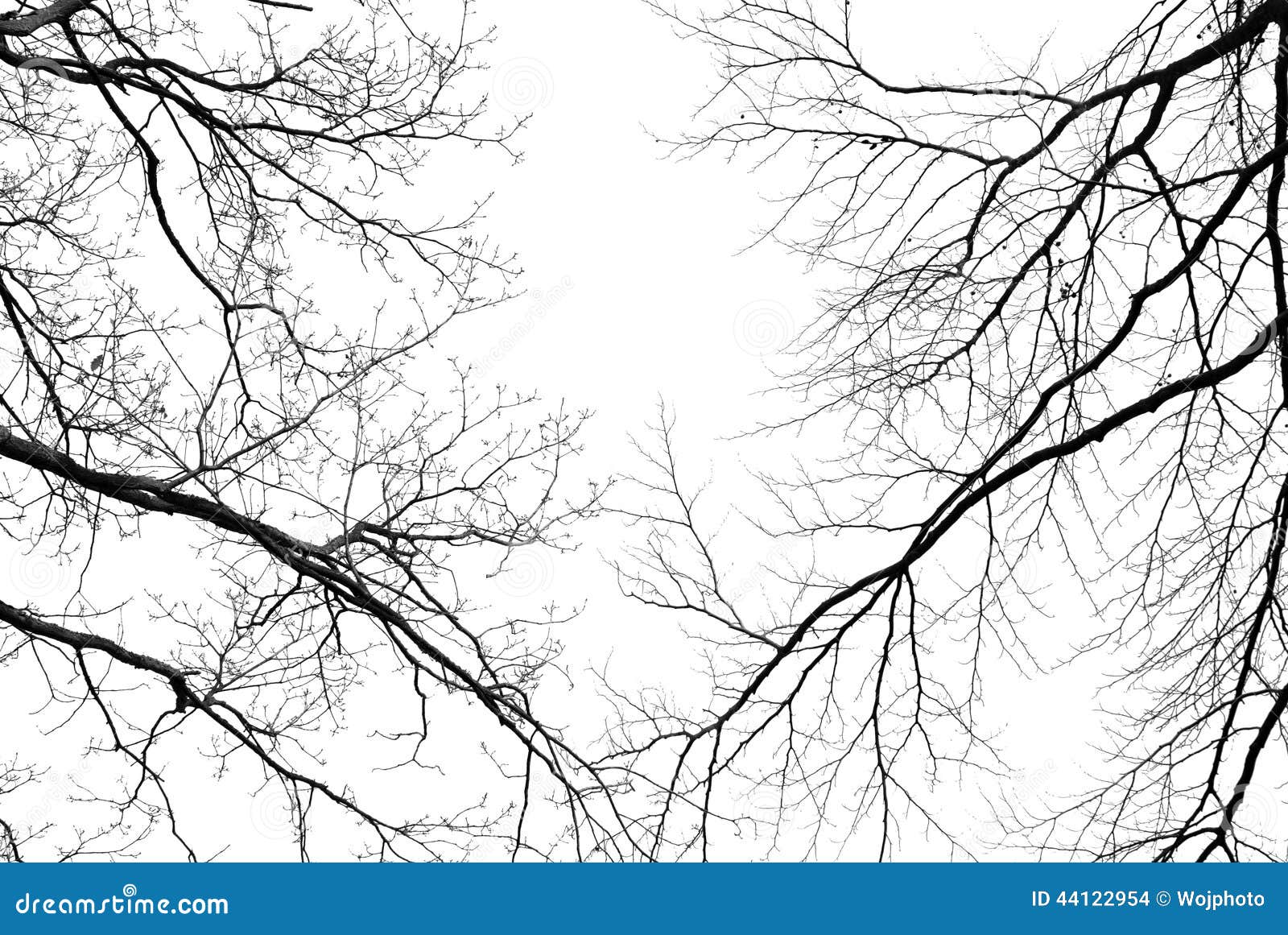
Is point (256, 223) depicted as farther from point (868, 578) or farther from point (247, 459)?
point (868, 578)

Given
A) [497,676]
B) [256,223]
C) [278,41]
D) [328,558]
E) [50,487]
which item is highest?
[278,41]

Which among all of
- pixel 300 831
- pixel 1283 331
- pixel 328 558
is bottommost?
pixel 300 831

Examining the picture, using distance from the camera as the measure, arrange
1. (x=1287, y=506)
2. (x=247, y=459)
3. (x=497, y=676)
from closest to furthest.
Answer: (x=247, y=459) < (x=497, y=676) < (x=1287, y=506)

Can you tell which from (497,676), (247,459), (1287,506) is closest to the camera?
(247,459)

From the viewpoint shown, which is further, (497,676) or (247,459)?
(497,676)

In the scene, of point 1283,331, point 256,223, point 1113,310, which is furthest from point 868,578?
point 256,223

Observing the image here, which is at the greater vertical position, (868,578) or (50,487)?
(50,487)

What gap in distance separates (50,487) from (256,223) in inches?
75.3

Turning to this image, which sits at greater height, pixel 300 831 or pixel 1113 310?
pixel 1113 310

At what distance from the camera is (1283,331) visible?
23.4 ft

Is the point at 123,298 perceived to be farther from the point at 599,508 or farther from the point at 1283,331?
the point at 1283,331

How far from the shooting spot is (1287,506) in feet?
22.5

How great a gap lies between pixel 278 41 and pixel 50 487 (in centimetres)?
279

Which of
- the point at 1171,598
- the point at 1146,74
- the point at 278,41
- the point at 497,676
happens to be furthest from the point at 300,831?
the point at 1146,74
